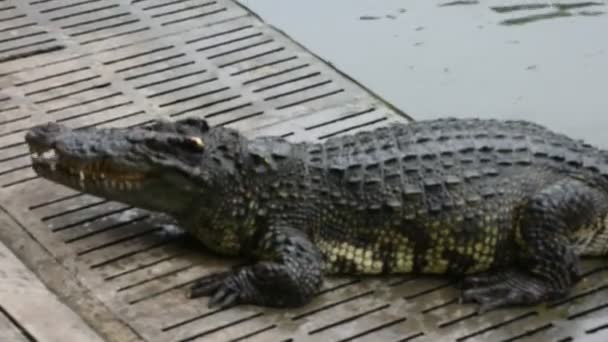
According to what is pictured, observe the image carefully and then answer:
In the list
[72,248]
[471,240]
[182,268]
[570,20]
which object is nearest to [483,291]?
[471,240]

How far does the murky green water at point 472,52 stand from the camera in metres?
7.13

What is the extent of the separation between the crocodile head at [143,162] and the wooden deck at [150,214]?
0.24 metres

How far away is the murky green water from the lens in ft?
23.4

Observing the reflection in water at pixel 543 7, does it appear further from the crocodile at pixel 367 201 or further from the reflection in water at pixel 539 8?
the crocodile at pixel 367 201

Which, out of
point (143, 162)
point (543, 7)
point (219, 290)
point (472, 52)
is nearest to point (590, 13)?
point (543, 7)

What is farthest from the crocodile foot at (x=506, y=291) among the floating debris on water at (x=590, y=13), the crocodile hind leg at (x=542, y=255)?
the floating debris on water at (x=590, y=13)

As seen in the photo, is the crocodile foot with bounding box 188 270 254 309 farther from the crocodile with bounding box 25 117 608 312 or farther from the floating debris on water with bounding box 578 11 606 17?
the floating debris on water with bounding box 578 11 606 17

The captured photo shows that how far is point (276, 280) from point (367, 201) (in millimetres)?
485

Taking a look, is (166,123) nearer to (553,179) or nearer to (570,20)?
(553,179)

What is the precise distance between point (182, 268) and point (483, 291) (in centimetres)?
113

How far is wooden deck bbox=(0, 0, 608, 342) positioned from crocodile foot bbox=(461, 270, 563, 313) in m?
0.04

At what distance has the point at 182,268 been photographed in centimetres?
545

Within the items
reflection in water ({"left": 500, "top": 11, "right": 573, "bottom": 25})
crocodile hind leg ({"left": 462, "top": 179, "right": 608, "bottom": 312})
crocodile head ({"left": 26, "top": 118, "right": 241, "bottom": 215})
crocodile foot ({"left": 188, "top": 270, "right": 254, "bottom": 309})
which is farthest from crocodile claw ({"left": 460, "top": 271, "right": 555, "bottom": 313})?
reflection in water ({"left": 500, "top": 11, "right": 573, "bottom": 25})

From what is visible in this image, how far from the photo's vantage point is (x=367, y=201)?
543cm
